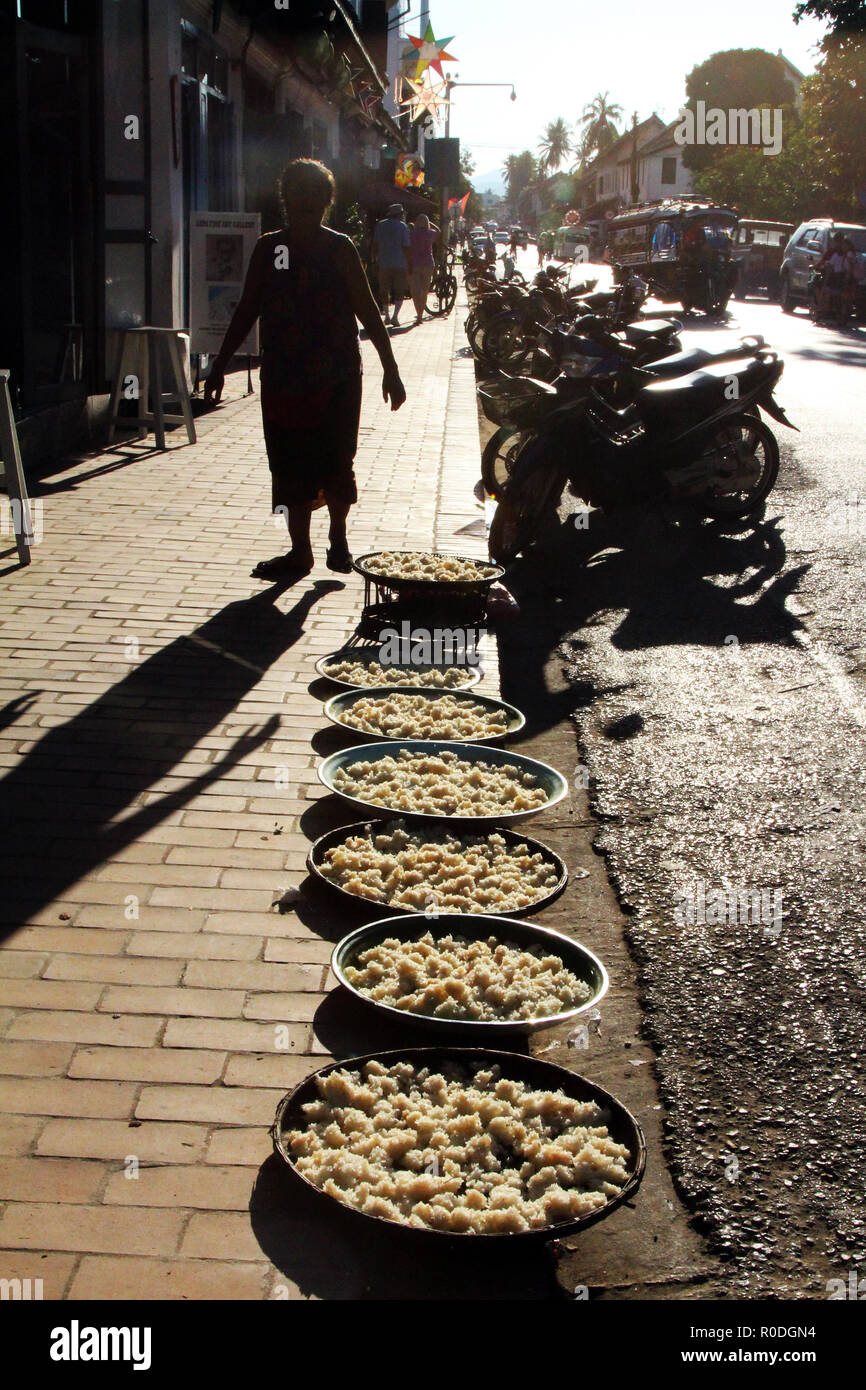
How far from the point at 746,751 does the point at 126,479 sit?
5839 mm

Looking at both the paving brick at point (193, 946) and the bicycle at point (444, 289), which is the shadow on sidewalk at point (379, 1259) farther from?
the bicycle at point (444, 289)

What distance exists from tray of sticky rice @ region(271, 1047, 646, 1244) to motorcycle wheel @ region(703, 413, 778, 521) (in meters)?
7.18

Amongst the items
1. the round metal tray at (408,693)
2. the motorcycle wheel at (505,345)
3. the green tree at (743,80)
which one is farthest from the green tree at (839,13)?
the green tree at (743,80)

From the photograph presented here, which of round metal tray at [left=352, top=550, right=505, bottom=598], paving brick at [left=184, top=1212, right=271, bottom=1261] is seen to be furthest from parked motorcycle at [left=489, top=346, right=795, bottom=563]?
paving brick at [left=184, top=1212, right=271, bottom=1261]

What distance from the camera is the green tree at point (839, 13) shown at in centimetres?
3297

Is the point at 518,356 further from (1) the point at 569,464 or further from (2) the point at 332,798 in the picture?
(2) the point at 332,798

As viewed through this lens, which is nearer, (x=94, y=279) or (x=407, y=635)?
(x=407, y=635)

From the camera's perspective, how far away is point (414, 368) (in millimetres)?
17688

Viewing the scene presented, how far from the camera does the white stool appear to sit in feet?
36.1

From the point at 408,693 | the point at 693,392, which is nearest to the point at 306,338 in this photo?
the point at 408,693

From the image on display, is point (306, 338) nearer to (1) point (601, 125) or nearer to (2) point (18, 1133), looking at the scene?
(2) point (18, 1133)

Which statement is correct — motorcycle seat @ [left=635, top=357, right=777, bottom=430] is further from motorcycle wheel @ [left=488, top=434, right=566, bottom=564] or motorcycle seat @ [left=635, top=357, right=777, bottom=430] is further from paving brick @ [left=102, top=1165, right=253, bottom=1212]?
paving brick @ [left=102, top=1165, right=253, bottom=1212]

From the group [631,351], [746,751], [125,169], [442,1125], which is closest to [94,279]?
[125,169]

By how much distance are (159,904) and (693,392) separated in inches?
260
